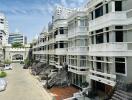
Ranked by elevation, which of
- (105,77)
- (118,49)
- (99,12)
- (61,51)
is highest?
(99,12)

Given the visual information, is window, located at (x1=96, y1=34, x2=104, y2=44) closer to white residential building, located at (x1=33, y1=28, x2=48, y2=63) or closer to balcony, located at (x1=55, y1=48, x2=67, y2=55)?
balcony, located at (x1=55, y1=48, x2=67, y2=55)

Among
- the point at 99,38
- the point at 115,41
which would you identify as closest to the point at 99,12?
the point at 99,38

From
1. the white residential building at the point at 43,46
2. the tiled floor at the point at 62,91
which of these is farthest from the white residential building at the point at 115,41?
the white residential building at the point at 43,46

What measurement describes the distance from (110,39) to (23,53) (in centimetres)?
8715

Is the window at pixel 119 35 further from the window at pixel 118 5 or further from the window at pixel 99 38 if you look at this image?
the window at pixel 99 38

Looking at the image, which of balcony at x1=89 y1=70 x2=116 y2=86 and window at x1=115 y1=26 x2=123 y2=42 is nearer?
window at x1=115 y1=26 x2=123 y2=42

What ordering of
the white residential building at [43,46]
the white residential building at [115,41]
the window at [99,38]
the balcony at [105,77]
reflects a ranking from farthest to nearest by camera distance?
the white residential building at [43,46]
the window at [99,38]
the balcony at [105,77]
the white residential building at [115,41]

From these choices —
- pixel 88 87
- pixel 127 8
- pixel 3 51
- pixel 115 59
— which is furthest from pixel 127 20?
pixel 3 51

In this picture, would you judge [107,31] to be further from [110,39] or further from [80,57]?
[80,57]

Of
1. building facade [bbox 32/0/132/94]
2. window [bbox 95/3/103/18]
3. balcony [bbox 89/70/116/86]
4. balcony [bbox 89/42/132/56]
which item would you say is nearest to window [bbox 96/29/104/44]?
building facade [bbox 32/0/132/94]

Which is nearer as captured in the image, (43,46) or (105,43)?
(105,43)

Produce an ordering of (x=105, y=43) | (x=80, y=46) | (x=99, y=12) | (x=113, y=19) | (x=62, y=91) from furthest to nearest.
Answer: (x=62, y=91)
(x=80, y=46)
(x=99, y=12)
(x=105, y=43)
(x=113, y=19)

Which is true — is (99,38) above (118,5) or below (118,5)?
below

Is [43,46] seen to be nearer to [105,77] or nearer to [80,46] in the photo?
[80,46]
